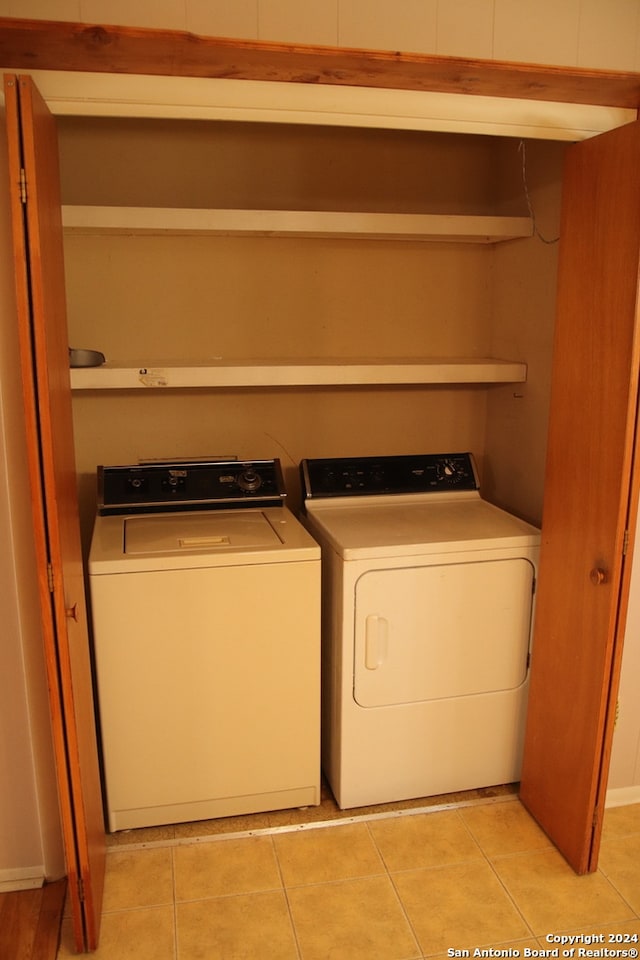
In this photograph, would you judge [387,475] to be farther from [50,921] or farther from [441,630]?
[50,921]

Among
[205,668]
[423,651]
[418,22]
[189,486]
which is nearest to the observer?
[418,22]

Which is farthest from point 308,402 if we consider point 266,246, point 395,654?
point 395,654

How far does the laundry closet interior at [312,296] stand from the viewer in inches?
104

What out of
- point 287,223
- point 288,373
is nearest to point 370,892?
point 288,373

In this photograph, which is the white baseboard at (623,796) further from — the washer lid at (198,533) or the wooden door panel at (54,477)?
the wooden door panel at (54,477)

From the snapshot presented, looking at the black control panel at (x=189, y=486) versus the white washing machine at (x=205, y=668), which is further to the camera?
the black control panel at (x=189, y=486)

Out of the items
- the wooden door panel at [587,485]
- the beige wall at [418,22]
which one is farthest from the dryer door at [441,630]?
the beige wall at [418,22]

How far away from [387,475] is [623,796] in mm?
1375

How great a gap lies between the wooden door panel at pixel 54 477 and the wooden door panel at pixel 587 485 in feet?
4.43

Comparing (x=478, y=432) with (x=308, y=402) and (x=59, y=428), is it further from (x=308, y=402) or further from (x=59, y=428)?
(x=59, y=428)

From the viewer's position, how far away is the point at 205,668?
2.25 metres

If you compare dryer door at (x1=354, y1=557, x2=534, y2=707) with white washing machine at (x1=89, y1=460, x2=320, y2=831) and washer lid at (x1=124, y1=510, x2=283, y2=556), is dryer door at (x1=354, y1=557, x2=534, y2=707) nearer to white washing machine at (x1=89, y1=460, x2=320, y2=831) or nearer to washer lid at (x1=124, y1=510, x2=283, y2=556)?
white washing machine at (x1=89, y1=460, x2=320, y2=831)

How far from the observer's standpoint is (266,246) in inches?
112

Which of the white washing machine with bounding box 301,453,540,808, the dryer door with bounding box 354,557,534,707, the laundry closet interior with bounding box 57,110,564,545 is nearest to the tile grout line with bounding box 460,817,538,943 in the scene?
the white washing machine with bounding box 301,453,540,808
